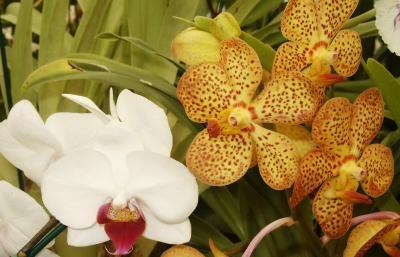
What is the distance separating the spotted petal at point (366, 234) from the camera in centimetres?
48

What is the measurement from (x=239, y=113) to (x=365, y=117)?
0.10m

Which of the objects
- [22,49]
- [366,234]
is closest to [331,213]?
[366,234]

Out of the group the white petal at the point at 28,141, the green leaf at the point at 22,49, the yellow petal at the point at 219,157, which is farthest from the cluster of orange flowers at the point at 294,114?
the green leaf at the point at 22,49

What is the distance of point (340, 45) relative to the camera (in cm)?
49

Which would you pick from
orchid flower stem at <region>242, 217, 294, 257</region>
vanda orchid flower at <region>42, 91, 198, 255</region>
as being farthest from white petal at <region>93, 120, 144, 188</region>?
orchid flower stem at <region>242, 217, 294, 257</region>

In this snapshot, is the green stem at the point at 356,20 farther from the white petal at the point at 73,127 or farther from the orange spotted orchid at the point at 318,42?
the white petal at the point at 73,127

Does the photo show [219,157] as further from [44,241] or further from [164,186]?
[44,241]

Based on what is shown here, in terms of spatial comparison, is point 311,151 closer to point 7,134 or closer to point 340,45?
point 340,45

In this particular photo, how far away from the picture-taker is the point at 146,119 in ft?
1.49

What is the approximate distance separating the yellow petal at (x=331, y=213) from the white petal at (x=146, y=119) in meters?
0.12

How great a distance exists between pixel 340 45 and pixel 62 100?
31 centimetres

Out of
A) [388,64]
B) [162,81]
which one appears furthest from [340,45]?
[388,64]

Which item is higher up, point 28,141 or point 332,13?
point 332,13

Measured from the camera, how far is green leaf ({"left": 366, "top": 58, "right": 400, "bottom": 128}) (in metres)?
0.50
